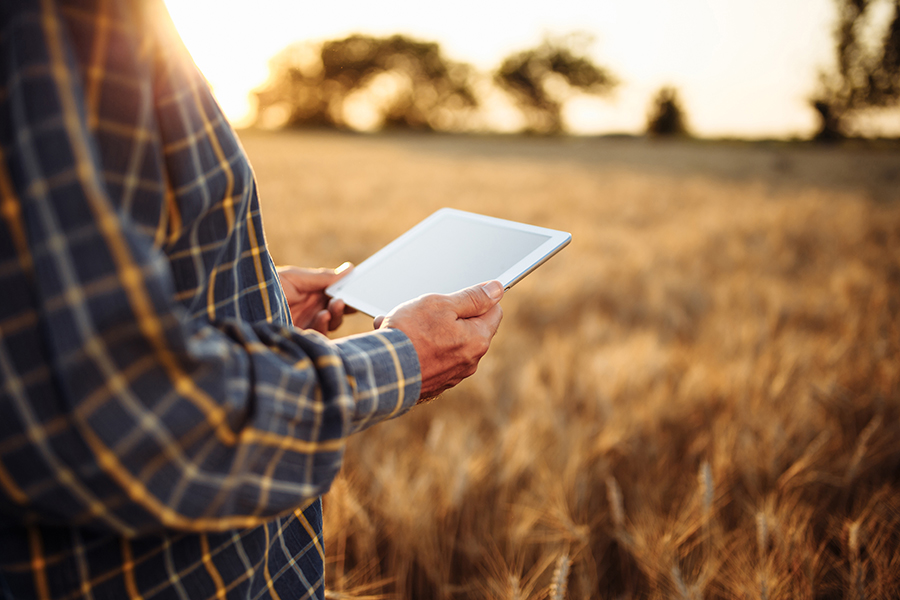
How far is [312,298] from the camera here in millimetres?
894

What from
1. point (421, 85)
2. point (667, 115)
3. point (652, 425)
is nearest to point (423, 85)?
point (421, 85)

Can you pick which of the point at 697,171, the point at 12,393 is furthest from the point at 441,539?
the point at 697,171

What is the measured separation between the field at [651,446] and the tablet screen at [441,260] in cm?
44

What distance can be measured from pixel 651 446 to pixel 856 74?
459 inches

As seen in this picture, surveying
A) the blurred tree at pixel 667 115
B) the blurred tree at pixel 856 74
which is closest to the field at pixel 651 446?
the blurred tree at pixel 856 74

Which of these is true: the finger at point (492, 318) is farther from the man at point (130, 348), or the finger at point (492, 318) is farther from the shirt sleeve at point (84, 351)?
the shirt sleeve at point (84, 351)

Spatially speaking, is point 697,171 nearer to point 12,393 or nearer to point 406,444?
point 406,444

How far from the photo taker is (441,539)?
1.01 meters

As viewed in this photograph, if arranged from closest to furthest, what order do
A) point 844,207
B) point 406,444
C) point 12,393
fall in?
point 12,393, point 406,444, point 844,207

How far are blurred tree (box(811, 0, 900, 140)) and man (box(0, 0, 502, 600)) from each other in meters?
6.55

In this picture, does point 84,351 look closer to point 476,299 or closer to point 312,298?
point 476,299

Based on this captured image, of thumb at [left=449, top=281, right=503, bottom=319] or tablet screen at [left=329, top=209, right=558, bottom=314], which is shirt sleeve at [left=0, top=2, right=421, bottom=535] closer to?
thumb at [left=449, top=281, right=503, bottom=319]

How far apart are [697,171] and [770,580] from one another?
881 centimetres

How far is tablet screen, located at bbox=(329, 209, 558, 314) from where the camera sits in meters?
0.73
